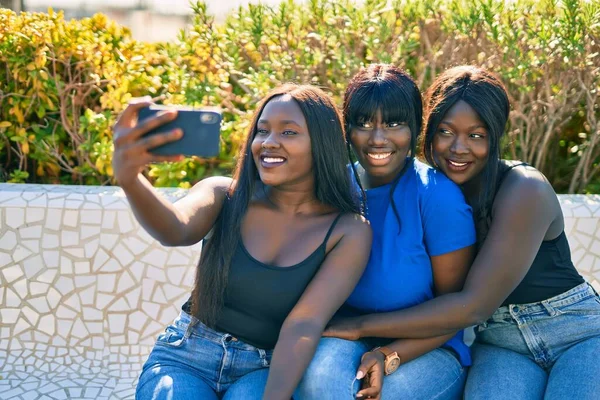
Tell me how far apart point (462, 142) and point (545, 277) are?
0.56m

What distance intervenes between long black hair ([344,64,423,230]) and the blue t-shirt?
2.5 inches

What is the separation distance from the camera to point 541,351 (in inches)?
117

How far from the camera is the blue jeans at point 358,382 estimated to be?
2641 millimetres

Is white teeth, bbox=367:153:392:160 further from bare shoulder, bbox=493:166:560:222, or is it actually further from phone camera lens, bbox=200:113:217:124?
phone camera lens, bbox=200:113:217:124

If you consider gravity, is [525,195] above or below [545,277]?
above

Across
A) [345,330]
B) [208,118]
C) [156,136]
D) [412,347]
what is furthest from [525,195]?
[156,136]

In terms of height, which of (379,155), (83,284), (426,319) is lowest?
(83,284)

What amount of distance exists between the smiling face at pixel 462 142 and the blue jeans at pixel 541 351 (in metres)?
0.52

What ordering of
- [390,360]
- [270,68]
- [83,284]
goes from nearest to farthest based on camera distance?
[390,360], [83,284], [270,68]

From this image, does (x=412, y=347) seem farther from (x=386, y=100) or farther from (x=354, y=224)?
(x=386, y=100)

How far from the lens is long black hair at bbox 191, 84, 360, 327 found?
9.47 ft

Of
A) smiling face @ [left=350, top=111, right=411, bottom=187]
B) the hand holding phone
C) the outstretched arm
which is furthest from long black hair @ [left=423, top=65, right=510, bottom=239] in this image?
the hand holding phone

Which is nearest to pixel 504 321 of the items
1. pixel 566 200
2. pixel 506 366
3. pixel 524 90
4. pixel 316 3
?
pixel 506 366

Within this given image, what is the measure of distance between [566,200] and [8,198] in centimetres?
278
